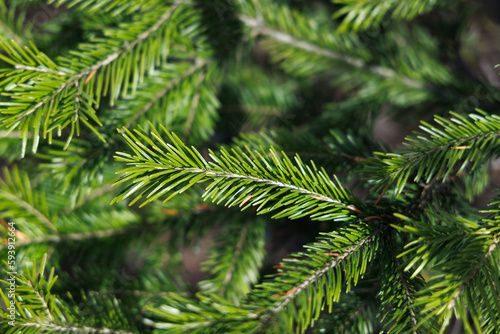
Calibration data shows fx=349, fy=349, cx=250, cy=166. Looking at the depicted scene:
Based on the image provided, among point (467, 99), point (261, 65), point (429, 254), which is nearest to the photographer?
point (429, 254)

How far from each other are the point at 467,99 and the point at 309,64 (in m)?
0.38

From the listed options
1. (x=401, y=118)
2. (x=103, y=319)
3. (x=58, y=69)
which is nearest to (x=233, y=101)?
(x=401, y=118)

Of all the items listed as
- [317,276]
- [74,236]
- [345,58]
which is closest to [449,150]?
[317,276]

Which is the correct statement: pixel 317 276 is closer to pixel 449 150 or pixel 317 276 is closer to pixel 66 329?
pixel 449 150

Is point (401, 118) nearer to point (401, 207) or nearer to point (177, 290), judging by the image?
point (401, 207)

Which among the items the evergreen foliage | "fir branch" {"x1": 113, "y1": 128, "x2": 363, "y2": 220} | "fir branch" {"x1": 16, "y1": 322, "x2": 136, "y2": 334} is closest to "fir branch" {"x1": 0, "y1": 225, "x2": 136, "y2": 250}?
the evergreen foliage

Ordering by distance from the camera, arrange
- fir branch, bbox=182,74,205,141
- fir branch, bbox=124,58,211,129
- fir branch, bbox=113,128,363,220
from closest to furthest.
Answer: fir branch, bbox=113,128,363,220, fir branch, bbox=124,58,211,129, fir branch, bbox=182,74,205,141

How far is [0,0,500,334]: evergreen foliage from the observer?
0.46 m

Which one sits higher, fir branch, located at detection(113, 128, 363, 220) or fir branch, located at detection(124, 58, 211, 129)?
fir branch, located at detection(124, 58, 211, 129)

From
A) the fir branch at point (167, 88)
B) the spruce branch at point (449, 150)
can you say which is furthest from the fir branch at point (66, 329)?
the spruce branch at point (449, 150)

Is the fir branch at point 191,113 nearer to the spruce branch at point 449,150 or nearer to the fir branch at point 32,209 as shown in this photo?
the fir branch at point 32,209

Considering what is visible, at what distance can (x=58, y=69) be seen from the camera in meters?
0.53

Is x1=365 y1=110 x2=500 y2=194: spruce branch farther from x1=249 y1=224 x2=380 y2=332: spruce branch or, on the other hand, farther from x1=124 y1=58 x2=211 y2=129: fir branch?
x1=124 y1=58 x2=211 y2=129: fir branch

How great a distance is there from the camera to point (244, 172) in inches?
18.5
